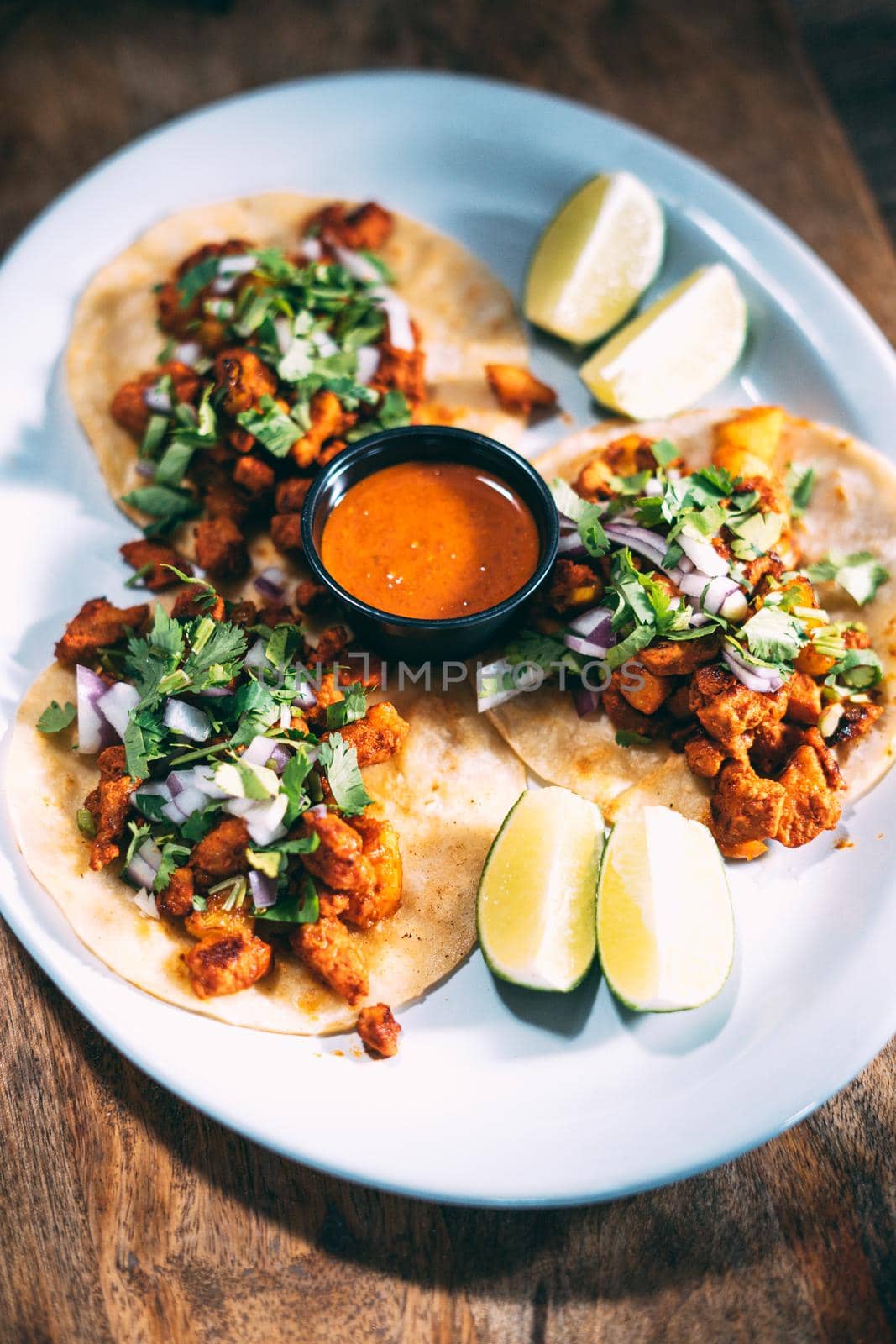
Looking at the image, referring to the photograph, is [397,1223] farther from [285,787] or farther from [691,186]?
[691,186]

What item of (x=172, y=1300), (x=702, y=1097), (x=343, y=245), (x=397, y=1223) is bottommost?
(x=172, y=1300)

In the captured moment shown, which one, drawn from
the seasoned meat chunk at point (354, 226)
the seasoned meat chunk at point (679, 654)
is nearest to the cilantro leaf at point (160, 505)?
the seasoned meat chunk at point (354, 226)

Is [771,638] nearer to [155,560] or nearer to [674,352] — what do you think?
[674,352]

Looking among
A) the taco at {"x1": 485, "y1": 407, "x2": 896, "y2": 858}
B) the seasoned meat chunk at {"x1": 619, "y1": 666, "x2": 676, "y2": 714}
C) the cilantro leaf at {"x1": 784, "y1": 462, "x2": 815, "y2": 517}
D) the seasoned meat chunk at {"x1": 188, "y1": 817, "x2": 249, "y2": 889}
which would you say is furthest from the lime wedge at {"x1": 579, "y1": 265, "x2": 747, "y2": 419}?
the seasoned meat chunk at {"x1": 188, "y1": 817, "x2": 249, "y2": 889}

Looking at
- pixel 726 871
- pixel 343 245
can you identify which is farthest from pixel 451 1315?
pixel 343 245

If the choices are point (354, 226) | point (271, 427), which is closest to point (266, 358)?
point (271, 427)

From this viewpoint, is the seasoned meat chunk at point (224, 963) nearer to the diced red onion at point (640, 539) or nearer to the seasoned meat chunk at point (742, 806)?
the seasoned meat chunk at point (742, 806)
